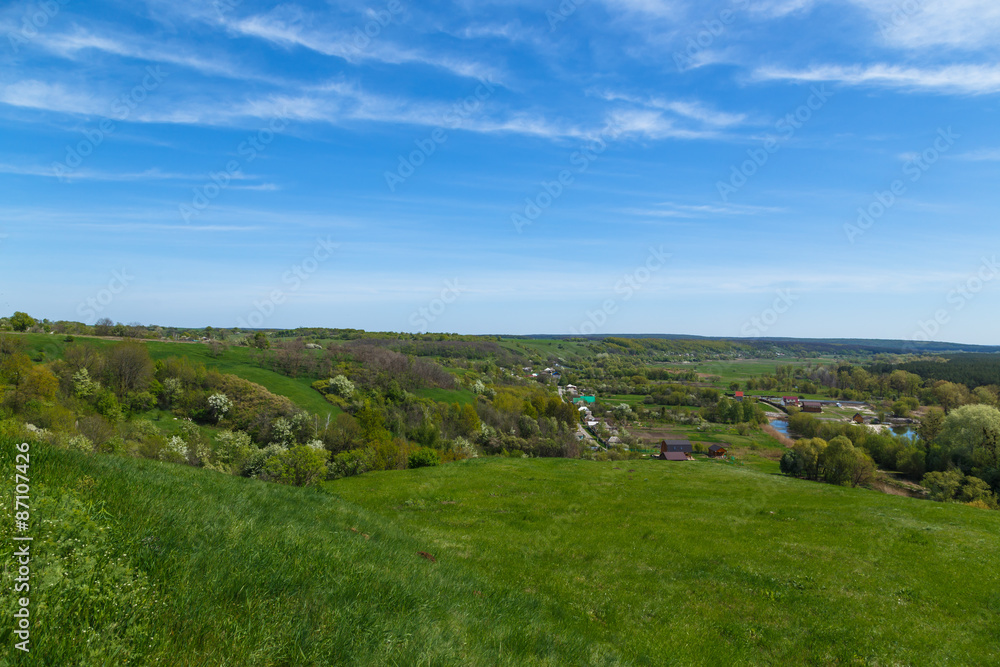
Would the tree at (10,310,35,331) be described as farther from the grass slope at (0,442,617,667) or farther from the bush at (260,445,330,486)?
the grass slope at (0,442,617,667)

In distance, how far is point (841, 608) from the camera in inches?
444

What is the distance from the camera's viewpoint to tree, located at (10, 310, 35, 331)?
83438 mm

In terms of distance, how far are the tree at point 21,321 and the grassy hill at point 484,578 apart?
102083 millimetres

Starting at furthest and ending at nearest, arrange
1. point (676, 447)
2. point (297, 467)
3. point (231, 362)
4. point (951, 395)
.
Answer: point (951, 395) → point (676, 447) → point (231, 362) → point (297, 467)

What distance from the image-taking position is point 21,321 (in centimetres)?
8406

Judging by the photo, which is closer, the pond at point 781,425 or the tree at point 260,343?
the tree at point 260,343

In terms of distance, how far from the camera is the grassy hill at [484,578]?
4184 millimetres

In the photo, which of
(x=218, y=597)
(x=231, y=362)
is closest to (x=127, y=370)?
(x=231, y=362)

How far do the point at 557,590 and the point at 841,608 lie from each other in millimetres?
7126

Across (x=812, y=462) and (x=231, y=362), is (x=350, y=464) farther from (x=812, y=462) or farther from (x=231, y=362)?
(x=231, y=362)

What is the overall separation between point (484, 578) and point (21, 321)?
116 metres

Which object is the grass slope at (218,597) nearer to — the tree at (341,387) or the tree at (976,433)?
Result: the tree at (976,433)

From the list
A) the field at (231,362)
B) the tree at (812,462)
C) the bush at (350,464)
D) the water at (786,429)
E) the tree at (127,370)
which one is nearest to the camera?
the bush at (350,464)

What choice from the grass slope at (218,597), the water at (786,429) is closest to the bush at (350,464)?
the grass slope at (218,597)
